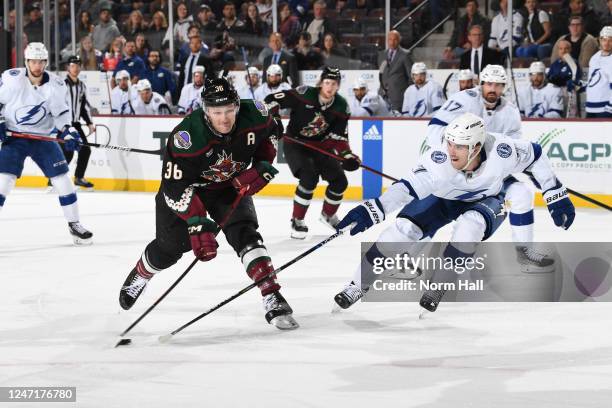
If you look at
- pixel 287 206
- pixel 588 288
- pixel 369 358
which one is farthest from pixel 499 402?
pixel 287 206

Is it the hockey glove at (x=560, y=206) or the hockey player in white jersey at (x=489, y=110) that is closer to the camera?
the hockey glove at (x=560, y=206)

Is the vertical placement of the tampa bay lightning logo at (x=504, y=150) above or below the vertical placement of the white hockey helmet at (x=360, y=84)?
below

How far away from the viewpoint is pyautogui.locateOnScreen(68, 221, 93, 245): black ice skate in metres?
8.07

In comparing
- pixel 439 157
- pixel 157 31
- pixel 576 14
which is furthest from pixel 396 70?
pixel 439 157

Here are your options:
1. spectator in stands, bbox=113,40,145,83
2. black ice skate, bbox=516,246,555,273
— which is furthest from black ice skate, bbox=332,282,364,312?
spectator in stands, bbox=113,40,145,83

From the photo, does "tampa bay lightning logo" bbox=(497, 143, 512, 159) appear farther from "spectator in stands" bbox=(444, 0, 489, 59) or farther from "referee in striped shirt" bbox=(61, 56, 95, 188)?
"referee in striped shirt" bbox=(61, 56, 95, 188)

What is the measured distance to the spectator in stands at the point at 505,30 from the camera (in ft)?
36.3

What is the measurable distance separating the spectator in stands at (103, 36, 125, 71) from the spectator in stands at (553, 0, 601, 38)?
217 inches

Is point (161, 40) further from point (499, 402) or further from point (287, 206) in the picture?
point (499, 402)

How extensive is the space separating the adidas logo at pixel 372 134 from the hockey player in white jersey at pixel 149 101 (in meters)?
2.93

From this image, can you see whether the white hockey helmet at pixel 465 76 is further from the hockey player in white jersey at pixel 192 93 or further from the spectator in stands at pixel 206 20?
the spectator in stands at pixel 206 20

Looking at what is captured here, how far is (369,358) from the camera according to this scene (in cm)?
443

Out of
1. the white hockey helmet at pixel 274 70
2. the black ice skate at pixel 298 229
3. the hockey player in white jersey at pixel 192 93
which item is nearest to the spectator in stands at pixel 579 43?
the white hockey helmet at pixel 274 70

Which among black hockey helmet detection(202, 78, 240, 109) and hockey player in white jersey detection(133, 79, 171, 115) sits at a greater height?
black hockey helmet detection(202, 78, 240, 109)
